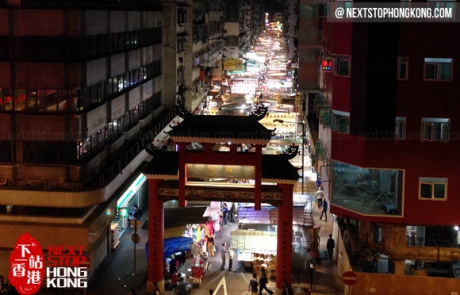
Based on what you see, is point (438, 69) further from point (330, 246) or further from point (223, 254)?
point (223, 254)

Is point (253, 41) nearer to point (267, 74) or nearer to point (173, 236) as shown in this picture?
point (267, 74)

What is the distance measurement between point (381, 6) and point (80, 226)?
59.0 feet

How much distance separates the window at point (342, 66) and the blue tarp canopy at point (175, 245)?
40.0 ft

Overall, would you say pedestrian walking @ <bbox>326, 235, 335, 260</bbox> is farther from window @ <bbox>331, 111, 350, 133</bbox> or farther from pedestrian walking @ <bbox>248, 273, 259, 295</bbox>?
window @ <bbox>331, 111, 350, 133</bbox>

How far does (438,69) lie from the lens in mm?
29234

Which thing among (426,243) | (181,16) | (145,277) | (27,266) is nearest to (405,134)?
(426,243)

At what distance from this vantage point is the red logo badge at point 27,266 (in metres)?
26.4

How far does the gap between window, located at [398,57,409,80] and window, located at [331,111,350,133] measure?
123 inches

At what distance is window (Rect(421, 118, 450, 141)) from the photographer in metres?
29.2

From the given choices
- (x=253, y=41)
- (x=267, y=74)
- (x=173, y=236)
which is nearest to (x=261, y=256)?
(x=173, y=236)

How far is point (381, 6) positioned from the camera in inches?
1178

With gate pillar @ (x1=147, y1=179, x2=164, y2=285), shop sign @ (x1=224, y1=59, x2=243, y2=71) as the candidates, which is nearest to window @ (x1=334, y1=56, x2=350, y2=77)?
gate pillar @ (x1=147, y1=179, x2=164, y2=285)

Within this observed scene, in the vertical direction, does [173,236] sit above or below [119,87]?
below

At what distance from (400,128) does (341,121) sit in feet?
9.79
